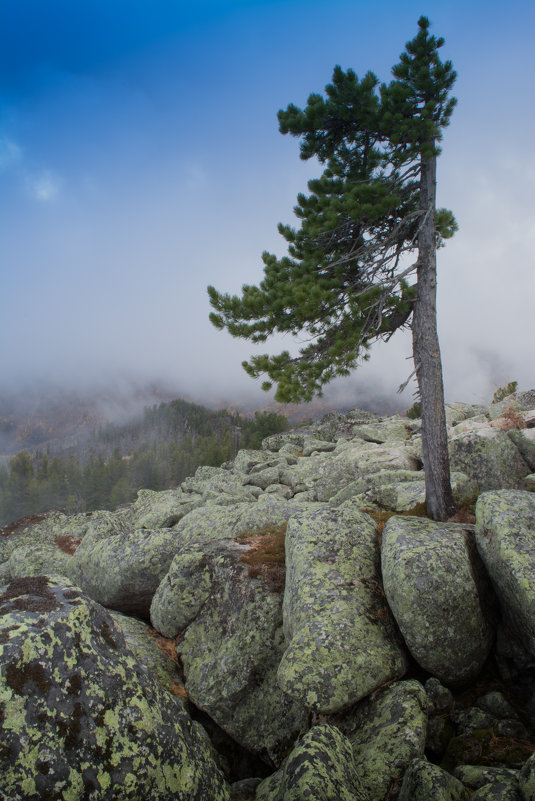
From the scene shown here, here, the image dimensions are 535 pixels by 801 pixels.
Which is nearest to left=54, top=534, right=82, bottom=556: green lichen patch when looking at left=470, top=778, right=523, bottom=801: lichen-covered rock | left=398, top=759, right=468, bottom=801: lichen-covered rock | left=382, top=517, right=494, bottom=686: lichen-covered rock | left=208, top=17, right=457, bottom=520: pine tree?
left=208, top=17, right=457, bottom=520: pine tree

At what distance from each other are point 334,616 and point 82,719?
175 inches

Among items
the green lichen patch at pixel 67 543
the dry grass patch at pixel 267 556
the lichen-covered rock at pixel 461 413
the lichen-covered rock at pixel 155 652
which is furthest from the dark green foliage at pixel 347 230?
→ the lichen-covered rock at pixel 461 413

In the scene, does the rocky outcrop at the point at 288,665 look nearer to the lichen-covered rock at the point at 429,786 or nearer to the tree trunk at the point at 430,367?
the lichen-covered rock at the point at 429,786

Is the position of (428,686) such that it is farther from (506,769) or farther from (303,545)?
(303,545)

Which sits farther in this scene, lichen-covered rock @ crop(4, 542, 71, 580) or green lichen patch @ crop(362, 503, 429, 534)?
lichen-covered rock @ crop(4, 542, 71, 580)

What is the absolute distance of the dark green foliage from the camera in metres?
11.8

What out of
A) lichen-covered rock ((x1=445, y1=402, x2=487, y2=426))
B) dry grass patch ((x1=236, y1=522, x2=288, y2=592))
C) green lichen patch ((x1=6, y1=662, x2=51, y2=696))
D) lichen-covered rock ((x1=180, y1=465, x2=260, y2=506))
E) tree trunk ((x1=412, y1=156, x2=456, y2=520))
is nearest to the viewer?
green lichen patch ((x1=6, y1=662, x2=51, y2=696))

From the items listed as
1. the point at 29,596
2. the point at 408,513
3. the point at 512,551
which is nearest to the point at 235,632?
the point at 29,596

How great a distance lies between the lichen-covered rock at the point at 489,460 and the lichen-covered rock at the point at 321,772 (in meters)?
9.86

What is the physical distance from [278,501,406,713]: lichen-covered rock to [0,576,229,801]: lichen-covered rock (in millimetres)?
1933

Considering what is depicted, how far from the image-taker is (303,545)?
917 centimetres

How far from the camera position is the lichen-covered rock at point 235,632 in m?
7.51

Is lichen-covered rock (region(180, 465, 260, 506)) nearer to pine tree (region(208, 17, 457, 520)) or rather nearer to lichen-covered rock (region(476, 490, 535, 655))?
pine tree (region(208, 17, 457, 520))

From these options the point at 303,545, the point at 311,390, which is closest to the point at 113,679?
the point at 303,545
